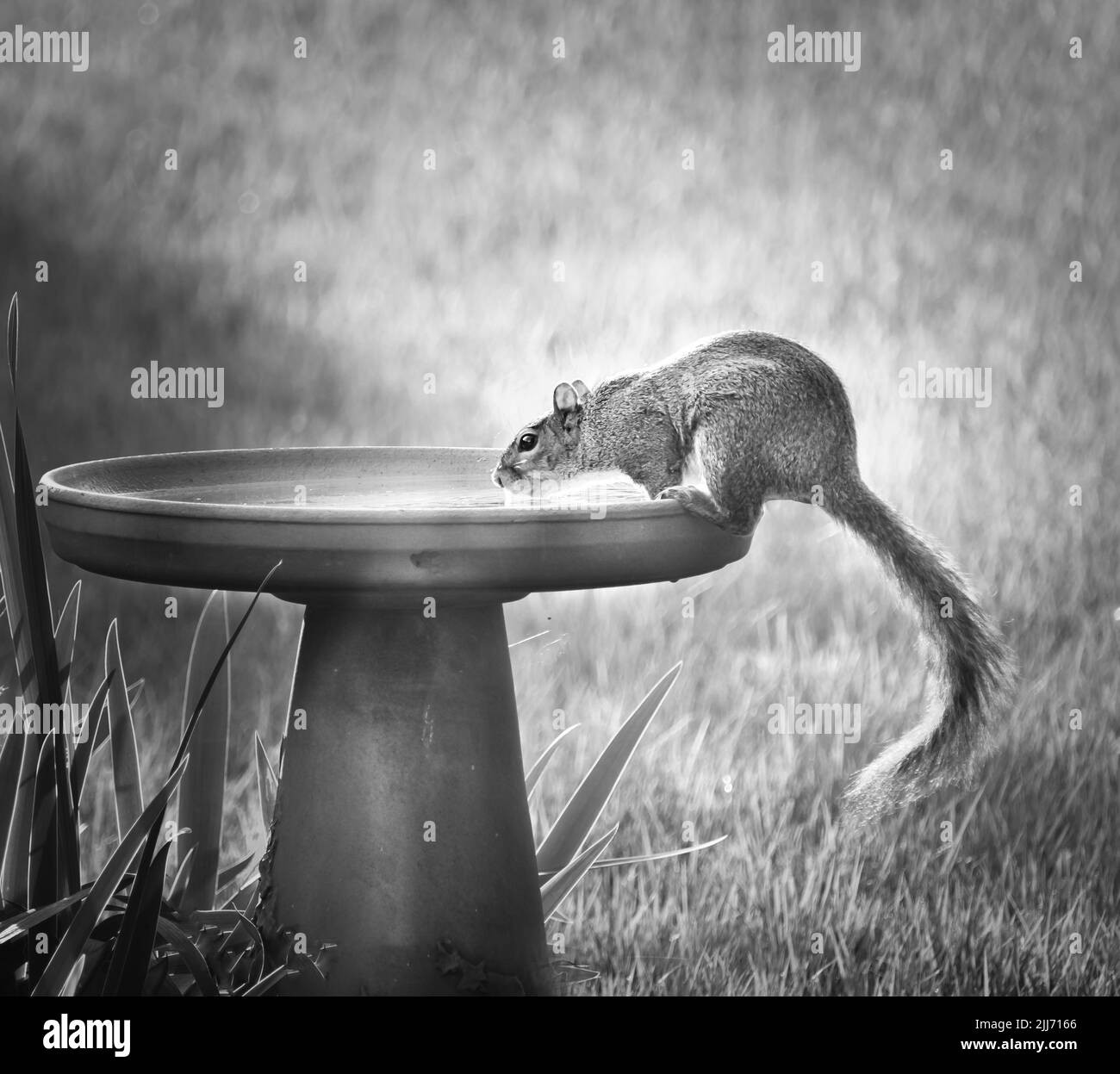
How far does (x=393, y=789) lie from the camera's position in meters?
2.03

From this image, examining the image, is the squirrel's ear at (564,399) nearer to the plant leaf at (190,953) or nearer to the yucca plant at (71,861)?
the yucca plant at (71,861)

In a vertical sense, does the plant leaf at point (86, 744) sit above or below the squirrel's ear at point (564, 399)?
below

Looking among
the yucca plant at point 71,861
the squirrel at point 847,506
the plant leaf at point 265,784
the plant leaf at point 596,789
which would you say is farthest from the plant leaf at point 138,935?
the squirrel at point 847,506

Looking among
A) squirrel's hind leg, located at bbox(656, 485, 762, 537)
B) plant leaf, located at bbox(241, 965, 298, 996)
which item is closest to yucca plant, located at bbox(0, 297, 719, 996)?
plant leaf, located at bbox(241, 965, 298, 996)

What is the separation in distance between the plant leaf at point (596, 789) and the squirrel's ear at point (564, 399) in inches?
17.6

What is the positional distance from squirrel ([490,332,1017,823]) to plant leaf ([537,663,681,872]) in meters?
0.35

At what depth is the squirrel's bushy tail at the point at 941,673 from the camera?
212cm

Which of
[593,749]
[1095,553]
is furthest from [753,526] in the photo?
[1095,553]

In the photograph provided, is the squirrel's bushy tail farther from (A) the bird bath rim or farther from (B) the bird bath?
(A) the bird bath rim

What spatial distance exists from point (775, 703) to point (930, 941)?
85 centimetres

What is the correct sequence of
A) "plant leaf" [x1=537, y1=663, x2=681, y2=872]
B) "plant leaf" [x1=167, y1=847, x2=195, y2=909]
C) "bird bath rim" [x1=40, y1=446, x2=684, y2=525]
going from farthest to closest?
"plant leaf" [x1=537, y1=663, x2=681, y2=872] → "plant leaf" [x1=167, y1=847, x2=195, y2=909] → "bird bath rim" [x1=40, y1=446, x2=684, y2=525]

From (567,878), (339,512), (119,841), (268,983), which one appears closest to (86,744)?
(119,841)

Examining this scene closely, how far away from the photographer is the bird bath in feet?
5.96
